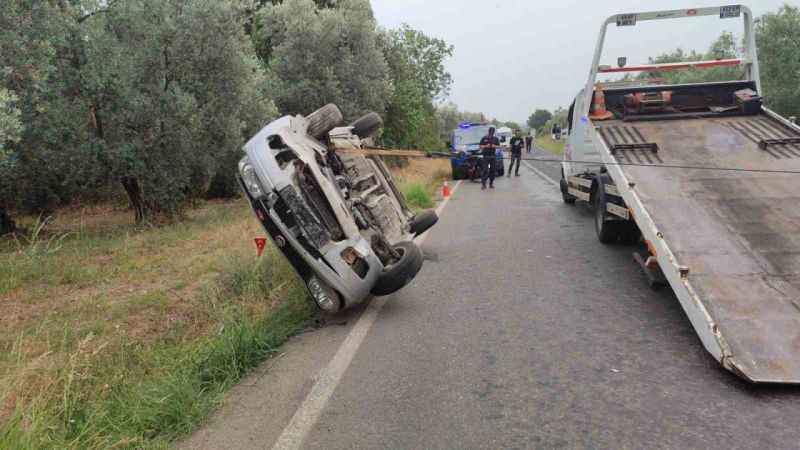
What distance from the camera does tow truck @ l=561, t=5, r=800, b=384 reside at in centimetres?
388

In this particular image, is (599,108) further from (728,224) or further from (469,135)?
(469,135)

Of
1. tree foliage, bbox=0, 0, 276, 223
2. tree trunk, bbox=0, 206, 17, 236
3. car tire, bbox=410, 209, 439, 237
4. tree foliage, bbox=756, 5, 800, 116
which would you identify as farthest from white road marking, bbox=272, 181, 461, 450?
tree foliage, bbox=756, 5, 800, 116

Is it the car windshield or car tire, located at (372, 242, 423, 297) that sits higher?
car tire, located at (372, 242, 423, 297)

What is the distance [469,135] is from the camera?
78.5ft

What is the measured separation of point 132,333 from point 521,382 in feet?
11.5

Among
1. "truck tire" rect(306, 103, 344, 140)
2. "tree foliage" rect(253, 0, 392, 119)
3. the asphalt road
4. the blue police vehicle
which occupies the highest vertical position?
"tree foliage" rect(253, 0, 392, 119)

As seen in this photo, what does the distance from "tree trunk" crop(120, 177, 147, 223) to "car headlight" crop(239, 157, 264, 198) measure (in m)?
7.32

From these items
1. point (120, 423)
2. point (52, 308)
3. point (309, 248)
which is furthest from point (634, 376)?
point (52, 308)

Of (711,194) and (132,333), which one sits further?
(711,194)

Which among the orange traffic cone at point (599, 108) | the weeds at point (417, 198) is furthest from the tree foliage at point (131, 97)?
the orange traffic cone at point (599, 108)

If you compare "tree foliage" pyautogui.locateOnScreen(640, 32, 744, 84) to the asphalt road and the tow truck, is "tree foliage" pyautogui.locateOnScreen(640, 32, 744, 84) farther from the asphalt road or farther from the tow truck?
the asphalt road

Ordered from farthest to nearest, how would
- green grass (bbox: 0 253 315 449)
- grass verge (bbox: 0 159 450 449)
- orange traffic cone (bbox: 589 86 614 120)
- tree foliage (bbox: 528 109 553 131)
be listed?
1. tree foliage (bbox: 528 109 553 131)
2. orange traffic cone (bbox: 589 86 614 120)
3. grass verge (bbox: 0 159 450 449)
4. green grass (bbox: 0 253 315 449)

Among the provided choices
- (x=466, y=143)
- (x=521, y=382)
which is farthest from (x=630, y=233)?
(x=466, y=143)

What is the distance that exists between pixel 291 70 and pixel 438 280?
14197 millimetres
